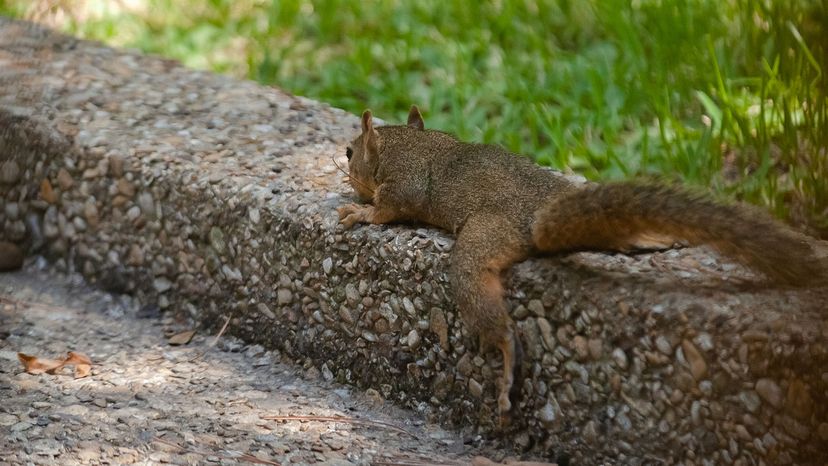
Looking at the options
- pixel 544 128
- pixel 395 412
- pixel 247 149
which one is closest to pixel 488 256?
pixel 395 412

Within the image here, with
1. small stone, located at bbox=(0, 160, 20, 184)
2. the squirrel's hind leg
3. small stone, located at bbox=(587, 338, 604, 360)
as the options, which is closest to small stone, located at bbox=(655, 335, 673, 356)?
small stone, located at bbox=(587, 338, 604, 360)

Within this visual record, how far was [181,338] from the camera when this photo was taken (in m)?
3.64

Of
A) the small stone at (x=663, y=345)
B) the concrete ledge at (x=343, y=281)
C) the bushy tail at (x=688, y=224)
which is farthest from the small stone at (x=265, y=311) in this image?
the small stone at (x=663, y=345)

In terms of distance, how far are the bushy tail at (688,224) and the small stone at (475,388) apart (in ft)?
1.59

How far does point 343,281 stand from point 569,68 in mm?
2095

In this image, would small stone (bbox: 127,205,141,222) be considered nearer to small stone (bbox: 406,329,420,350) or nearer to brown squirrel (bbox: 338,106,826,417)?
brown squirrel (bbox: 338,106,826,417)

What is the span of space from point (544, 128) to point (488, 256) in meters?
1.61

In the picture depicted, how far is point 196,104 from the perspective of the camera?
4.33 meters

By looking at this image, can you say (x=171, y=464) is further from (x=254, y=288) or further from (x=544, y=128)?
(x=544, y=128)

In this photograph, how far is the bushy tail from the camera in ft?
8.05

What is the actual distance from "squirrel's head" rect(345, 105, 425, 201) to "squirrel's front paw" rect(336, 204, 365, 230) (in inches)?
5.4

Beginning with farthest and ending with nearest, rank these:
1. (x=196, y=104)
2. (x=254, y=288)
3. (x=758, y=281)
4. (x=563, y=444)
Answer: (x=196, y=104), (x=254, y=288), (x=563, y=444), (x=758, y=281)

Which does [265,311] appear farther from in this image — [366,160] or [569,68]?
[569,68]

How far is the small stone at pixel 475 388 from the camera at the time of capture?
2.94 metres
